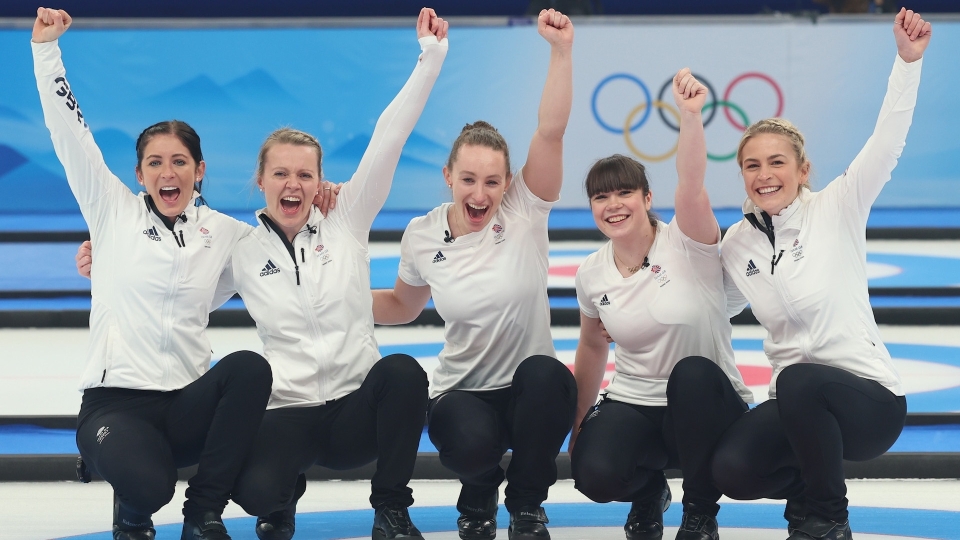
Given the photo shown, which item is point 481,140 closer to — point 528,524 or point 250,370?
point 250,370

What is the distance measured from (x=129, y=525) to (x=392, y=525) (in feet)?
2.08

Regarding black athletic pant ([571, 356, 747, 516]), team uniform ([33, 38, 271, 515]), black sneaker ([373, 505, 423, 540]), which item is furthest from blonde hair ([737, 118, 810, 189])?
team uniform ([33, 38, 271, 515])

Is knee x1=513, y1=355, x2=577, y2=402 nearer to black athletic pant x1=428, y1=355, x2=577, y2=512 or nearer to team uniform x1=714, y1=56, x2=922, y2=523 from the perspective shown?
black athletic pant x1=428, y1=355, x2=577, y2=512

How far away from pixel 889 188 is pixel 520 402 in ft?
20.0

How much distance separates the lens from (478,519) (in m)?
Answer: 2.91

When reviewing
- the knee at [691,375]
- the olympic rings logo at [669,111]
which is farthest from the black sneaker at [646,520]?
the olympic rings logo at [669,111]

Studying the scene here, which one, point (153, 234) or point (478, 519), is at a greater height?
point (153, 234)

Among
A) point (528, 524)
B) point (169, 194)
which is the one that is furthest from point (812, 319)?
point (169, 194)

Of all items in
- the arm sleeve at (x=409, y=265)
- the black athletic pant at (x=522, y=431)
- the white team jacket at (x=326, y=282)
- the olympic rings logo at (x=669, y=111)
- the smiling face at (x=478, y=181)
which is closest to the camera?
the black athletic pant at (x=522, y=431)

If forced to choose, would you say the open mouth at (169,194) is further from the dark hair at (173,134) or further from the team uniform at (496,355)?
the team uniform at (496,355)

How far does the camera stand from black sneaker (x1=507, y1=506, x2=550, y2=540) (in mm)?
2742

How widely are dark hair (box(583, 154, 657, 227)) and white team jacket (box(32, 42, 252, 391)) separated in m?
0.99

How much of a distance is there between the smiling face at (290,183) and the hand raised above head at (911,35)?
1.52m

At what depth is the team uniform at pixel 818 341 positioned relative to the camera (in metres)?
2.58
